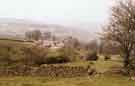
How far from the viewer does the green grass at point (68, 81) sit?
1206 inches

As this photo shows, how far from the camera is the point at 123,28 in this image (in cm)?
3884

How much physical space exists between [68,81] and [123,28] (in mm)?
12860

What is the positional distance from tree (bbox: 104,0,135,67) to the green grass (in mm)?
5895

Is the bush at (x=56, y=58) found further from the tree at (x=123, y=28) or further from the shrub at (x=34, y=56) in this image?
the tree at (x=123, y=28)

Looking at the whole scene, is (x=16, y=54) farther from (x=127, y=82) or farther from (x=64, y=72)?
(x=127, y=82)

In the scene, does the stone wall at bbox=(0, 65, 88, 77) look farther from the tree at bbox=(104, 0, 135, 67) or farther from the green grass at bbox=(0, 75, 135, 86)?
the tree at bbox=(104, 0, 135, 67)

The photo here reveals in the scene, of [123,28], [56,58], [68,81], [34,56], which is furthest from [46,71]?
[123,28]

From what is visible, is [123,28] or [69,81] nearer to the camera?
[69,81]

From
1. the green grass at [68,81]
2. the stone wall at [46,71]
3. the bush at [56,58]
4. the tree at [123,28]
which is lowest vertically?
the green grass at [68,81]

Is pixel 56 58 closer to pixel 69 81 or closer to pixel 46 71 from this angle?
pixel 46 71

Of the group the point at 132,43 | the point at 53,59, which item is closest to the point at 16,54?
the point at 53,59

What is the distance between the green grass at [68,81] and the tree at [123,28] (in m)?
5.89

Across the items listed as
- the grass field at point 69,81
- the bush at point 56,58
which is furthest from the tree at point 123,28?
the bush at point 56,58

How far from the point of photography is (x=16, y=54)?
42531 mm
